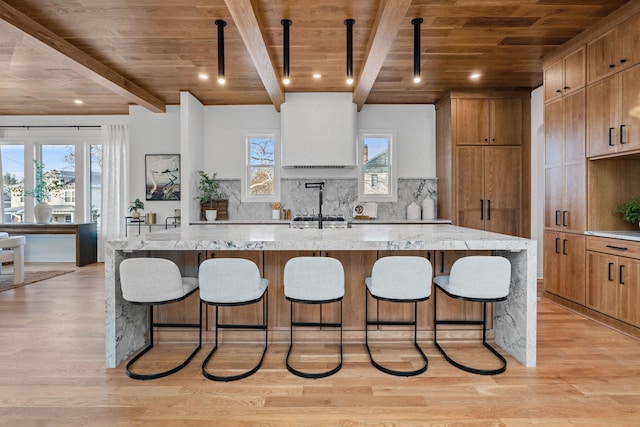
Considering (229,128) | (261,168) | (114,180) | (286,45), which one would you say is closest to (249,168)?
(261,168)

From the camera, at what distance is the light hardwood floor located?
5.96 feet

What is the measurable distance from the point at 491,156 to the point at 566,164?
1327 mm

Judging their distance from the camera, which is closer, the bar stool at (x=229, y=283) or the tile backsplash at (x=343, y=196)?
the bar stool at (x=229, y=283)

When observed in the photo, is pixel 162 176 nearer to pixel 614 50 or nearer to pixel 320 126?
pixel 320 126

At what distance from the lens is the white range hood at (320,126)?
5016mm

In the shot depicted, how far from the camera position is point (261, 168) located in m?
5.66

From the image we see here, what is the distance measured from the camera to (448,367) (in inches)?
92.7

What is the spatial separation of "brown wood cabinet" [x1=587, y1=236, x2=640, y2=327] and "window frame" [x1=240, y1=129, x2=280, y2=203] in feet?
13.5

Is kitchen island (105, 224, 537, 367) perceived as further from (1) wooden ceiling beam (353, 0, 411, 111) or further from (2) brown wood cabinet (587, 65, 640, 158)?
(1) wooden ceiling beam (353, 0, 411, 111)

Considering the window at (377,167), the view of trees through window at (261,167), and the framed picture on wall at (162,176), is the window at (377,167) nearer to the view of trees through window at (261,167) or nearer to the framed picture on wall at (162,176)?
the view of trees through window at (261,167)

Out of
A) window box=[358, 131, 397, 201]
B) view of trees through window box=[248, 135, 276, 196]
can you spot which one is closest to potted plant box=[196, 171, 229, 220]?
view of trees through window box=[248, 135, 276, 196]

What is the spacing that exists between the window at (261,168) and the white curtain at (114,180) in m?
2.32

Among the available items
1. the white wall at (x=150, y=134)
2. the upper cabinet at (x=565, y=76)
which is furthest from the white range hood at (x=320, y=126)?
the upper cabinet at (x=565, y=76)

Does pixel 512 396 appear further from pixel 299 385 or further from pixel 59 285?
pixel 59 285
